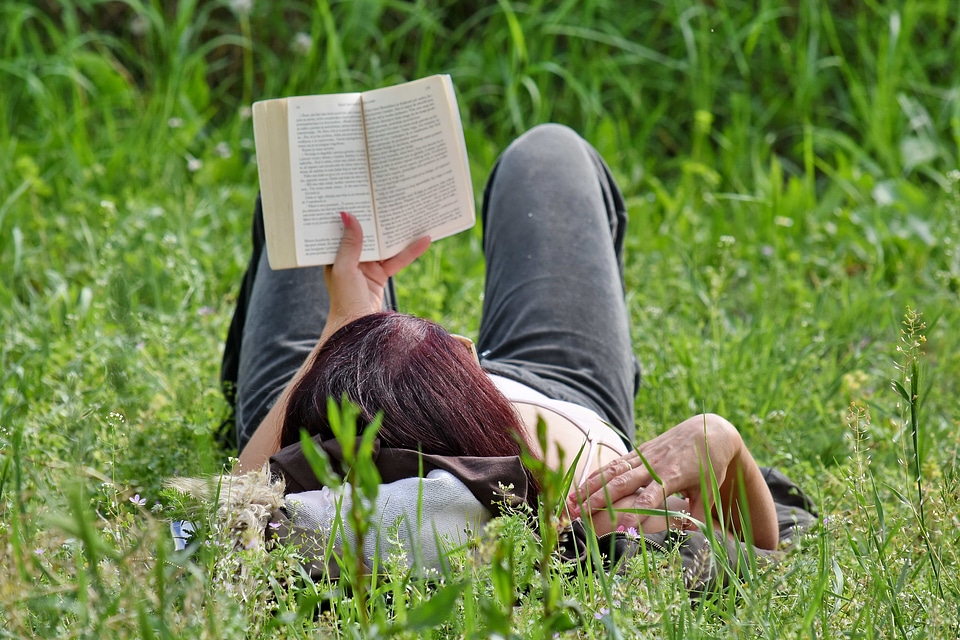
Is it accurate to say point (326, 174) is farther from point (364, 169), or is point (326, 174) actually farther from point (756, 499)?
point (756, 499)

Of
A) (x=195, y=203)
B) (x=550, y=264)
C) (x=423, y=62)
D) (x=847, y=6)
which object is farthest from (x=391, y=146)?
(x=847, y=6)

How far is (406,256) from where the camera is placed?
2209 millimetres

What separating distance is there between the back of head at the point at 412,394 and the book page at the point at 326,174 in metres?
0.32

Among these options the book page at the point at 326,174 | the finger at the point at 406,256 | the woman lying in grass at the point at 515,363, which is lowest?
the woman lying in grass at the point at 515,363

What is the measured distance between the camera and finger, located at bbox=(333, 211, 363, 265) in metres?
2.12

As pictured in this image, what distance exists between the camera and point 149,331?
101 inches

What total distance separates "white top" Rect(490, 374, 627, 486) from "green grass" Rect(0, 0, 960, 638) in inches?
12.0

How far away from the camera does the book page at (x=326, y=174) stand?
2.08 meters

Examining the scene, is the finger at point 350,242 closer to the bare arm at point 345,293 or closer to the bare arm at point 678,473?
the bare arm at point 345,293

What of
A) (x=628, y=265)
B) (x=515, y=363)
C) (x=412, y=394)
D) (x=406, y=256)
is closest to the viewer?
(x=412, y=394)

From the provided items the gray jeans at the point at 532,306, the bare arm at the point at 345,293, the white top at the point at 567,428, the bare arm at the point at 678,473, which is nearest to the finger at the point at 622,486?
the bare arm at the point at 678,473

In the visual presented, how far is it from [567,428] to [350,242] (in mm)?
592

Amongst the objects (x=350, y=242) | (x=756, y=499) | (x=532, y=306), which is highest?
(x=350, y=242)

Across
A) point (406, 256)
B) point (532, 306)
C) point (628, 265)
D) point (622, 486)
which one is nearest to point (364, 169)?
point (406, 256)
